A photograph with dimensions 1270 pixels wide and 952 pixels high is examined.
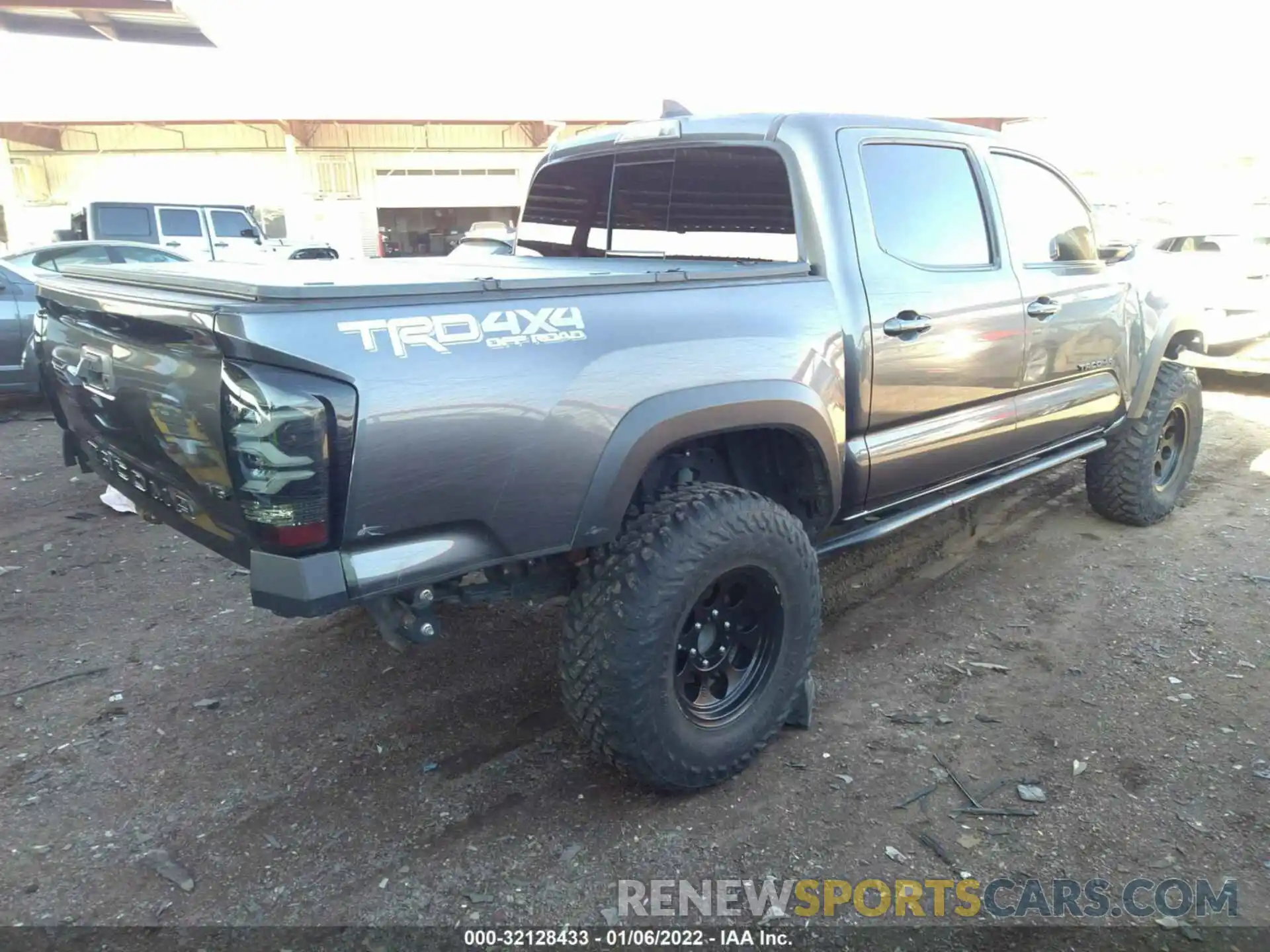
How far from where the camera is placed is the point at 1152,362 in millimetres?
4730

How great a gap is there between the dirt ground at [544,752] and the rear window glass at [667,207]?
5.56ft

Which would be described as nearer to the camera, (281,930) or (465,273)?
(281,930)

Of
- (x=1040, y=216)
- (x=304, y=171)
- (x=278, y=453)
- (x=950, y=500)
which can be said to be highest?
(x=304, y=171)

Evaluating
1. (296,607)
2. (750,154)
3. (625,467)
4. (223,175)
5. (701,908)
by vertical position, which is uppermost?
(223,175)

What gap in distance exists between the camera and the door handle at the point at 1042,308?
3.74m

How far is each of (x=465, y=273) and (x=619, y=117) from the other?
22638mm

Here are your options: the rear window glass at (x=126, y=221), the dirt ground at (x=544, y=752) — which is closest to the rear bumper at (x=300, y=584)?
the dirt ground at (x=544, y=752)

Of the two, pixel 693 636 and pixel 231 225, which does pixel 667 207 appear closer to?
pixel 693 636

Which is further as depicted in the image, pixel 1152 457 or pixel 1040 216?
pixel 1152 457

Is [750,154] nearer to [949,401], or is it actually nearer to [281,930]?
[949,401]

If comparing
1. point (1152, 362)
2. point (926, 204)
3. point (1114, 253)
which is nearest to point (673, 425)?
point (926, 204)

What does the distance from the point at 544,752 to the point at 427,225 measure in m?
28.0

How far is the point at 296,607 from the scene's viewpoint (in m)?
2.06

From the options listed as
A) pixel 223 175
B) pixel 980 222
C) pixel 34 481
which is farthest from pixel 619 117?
pixel 980 222
